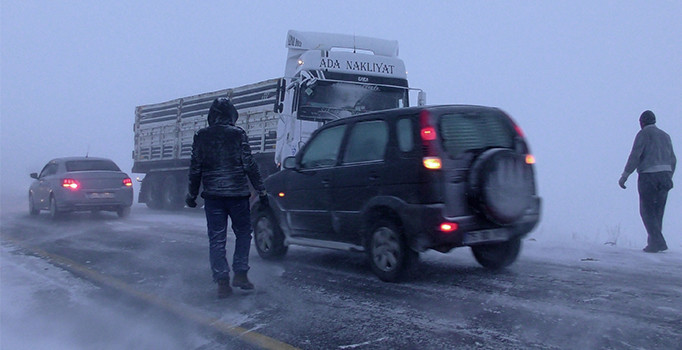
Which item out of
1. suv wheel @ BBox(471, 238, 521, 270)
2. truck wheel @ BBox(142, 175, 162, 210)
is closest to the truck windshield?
suv wheel @ BBox(471, 238, 521, 270)

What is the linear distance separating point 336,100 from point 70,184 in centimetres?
661

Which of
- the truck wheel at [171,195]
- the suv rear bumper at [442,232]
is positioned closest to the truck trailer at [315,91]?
the truck wheel at [171,195]

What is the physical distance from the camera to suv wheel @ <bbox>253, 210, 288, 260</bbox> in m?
7.98

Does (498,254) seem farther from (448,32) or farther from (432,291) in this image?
(448,32)

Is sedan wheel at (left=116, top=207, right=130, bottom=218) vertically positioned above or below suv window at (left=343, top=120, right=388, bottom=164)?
below

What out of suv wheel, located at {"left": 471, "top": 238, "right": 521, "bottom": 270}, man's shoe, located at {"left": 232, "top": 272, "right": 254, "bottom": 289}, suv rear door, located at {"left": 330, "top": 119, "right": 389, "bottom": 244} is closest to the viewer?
man's shoe, located at {"left": 232, "top": 272, "right": 254, "bottom": 289}

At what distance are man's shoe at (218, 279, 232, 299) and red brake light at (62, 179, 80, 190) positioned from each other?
31.7ft

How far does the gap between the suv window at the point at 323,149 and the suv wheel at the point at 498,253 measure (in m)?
1.87

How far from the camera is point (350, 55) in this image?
41.4 feet

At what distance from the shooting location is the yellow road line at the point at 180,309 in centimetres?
454

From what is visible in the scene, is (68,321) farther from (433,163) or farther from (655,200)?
(655,200)

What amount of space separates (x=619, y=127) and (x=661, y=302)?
135 ft

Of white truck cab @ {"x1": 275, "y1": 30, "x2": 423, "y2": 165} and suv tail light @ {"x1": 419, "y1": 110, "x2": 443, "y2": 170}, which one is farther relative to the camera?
white truck cab @ {"x1": 275, "y1": 30, "x2": 423, "y2": 165}

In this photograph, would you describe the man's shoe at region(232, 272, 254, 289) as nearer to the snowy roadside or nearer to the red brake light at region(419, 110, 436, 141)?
the snowy roadside
